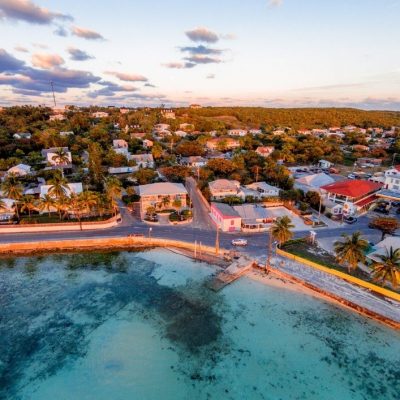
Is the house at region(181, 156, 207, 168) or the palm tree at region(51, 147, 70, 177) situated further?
the house at region(181, 156, 207, 168)

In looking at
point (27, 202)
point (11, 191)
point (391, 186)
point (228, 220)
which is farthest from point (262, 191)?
point (11, 191)

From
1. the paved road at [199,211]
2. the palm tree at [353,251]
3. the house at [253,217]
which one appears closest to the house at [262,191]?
the paved road at [199,211]

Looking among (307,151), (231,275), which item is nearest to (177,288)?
(231,275)

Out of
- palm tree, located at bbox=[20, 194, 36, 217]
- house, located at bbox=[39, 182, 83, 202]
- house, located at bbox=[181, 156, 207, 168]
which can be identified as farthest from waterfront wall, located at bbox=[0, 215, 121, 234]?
house, located at bbox=[181, 156, 207, 168]

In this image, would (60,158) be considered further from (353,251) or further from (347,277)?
(347,277)

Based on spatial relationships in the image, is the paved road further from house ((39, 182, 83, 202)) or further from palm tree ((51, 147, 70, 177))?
palm tree ((51, 147, 70, 177))

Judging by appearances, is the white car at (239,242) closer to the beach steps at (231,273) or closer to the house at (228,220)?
the beach steps at (231,273)
